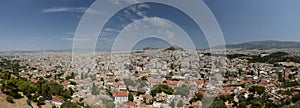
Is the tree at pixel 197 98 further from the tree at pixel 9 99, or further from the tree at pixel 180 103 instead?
the tree at pixel 9 99

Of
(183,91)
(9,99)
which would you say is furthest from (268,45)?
(9,99)

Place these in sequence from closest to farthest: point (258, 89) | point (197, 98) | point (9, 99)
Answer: point (9, 99) → point (197, 98) → point (258, 89)

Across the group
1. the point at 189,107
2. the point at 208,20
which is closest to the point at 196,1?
the point at 208,20

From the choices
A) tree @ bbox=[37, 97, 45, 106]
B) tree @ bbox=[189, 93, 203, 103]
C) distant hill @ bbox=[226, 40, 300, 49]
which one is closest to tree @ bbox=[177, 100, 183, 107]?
tree @ bbox=[189, 93, 203, 103]

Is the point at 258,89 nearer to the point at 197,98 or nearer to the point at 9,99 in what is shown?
the point at 197,98

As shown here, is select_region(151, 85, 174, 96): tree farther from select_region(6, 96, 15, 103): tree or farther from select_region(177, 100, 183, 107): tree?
select_region(6, 96, 15, 103): tree

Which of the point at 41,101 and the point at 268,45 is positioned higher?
the point at 268,45

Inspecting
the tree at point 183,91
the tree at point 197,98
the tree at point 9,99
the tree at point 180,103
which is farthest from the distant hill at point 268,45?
the tree at point 9,99

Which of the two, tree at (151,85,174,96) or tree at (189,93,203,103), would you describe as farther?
tree at (151,85,174,96)

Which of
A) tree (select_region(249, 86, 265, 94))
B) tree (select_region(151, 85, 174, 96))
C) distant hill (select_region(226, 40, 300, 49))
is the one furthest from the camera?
distant hill (select_region(226, 40, 300, 49))

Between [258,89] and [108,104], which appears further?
[258,89]

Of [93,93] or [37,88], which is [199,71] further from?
[37,88]
